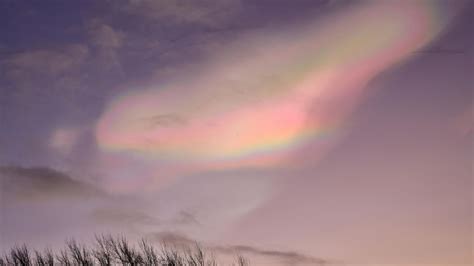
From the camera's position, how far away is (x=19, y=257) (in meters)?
63.8

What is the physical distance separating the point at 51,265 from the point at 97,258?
457cm

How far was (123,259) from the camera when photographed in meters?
63.3

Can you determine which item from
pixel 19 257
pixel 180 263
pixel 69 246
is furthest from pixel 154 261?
pixel 19 257

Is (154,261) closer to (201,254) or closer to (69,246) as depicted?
(201,254)

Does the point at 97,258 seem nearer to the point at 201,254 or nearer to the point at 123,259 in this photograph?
the point at 123,259

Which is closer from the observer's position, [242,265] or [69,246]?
[242,265]

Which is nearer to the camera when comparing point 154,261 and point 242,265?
point 242,265

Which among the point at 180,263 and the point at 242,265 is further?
the point at 180,263

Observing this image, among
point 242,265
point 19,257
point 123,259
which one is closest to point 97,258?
point 123,259

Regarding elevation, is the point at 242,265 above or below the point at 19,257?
below

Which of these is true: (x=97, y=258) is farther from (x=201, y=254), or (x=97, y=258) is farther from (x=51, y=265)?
(x=201, y=254)

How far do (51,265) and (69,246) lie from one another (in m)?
2.53

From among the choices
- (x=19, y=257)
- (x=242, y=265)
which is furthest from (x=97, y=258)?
(x=242, y=265)

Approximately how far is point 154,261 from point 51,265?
1035 centimetres
